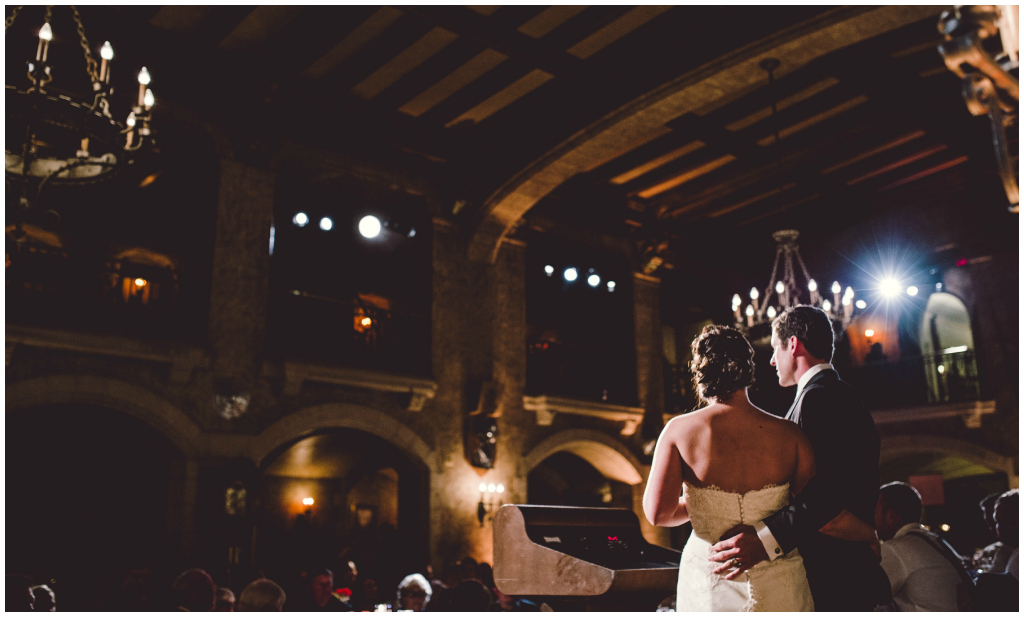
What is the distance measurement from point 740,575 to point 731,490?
216 mm

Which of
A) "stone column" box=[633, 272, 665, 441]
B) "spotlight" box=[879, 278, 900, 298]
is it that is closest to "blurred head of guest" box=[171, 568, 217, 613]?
"stone column" box=[633, 272, 665, 441]

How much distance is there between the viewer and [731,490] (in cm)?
220

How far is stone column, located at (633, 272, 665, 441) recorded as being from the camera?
1206cm

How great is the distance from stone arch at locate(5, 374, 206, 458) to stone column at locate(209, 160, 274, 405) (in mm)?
561

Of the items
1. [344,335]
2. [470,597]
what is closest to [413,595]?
[470,597]

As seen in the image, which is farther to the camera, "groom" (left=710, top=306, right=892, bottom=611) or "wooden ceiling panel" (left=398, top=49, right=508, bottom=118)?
"wooden ceiling panel" (left=398, top=49, right=508, bottom=118)

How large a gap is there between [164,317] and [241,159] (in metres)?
1.91

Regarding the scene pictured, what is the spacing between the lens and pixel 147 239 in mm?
A: 10492

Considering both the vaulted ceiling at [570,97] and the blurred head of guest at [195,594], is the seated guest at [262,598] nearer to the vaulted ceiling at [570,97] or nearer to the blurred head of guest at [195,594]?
the blurred head of guest at [195,594]

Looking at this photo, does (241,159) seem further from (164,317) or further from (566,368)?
(566,368)

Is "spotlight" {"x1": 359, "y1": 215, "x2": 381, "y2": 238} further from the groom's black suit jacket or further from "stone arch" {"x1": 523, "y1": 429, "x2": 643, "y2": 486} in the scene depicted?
the groom's black suit jacket

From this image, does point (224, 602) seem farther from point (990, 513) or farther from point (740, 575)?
point (990, 513)

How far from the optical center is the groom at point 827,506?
2158mm

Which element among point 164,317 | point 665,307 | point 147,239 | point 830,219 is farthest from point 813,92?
point 147,239
